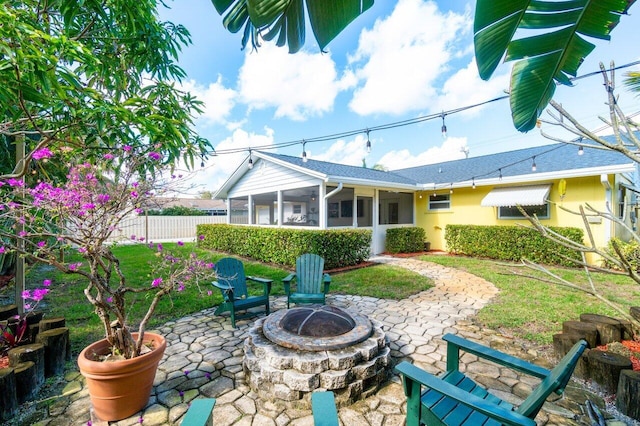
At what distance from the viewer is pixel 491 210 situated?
1089 centimetres

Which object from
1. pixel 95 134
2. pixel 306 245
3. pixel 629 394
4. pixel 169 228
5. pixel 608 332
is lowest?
pixel 629 394

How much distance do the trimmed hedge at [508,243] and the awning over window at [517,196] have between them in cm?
88

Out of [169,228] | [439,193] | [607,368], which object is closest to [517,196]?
[439,193]

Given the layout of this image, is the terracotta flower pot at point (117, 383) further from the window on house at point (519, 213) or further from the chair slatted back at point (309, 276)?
the window on house at point (519, 213)

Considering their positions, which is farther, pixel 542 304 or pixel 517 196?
pixel 517 196

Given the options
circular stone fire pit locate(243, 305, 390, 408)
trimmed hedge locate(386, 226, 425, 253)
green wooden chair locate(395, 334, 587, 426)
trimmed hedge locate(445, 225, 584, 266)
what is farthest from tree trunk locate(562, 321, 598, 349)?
trimmed hedge locate(386, 226, 425, 253)

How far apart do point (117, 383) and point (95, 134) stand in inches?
96.5

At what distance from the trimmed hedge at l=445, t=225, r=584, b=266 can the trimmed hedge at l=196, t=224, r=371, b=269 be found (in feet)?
14.4

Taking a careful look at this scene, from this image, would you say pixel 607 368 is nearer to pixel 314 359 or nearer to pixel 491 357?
pixel 491 357

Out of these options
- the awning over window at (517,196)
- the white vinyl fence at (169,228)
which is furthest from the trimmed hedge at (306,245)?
the white vinyl fence at (169,228)

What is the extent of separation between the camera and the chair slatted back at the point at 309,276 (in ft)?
17.4

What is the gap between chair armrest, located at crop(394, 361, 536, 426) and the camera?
1.57 m

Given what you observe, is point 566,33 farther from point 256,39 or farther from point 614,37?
point 256,39

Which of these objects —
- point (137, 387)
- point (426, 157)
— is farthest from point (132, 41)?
point (426, 157)
